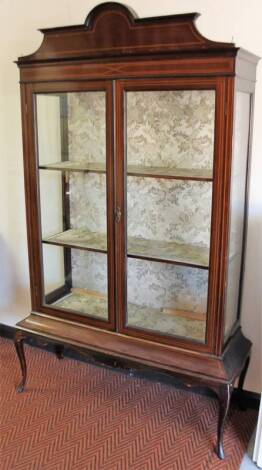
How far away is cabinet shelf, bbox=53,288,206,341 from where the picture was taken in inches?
87.8

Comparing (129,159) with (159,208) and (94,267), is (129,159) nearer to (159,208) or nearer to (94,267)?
(159,208)

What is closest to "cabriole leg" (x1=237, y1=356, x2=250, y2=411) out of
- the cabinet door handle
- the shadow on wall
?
the cabinet door handle

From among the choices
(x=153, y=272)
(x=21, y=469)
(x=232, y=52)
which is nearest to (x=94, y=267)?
(x=153, y=272)

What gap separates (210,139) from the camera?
1.99m

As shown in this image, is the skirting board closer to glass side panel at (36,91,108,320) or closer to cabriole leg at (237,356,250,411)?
cabriole leg at (237,356,250,411)

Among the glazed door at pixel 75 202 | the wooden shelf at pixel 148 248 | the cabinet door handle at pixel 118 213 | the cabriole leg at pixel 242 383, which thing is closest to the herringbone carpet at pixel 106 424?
the cabriole leg at pixel 242 383

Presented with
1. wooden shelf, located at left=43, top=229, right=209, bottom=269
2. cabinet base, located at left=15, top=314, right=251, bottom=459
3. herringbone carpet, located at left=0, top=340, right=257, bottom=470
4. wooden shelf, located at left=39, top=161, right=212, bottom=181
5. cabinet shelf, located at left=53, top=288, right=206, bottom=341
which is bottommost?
herringbone carpet, located at left=0, top=340, right=257, bottom=470

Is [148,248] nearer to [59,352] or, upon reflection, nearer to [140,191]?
[140,191]

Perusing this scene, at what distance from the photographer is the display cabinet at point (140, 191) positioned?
1.93 meters

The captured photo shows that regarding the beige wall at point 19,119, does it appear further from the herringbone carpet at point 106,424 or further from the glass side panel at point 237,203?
the herringbone carpet at point 106,424

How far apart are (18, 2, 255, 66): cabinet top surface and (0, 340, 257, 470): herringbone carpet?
5.78ft

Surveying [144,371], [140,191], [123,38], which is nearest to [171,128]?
[140,191]

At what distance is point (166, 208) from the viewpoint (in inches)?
94.5

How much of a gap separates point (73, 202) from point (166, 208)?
53cm
